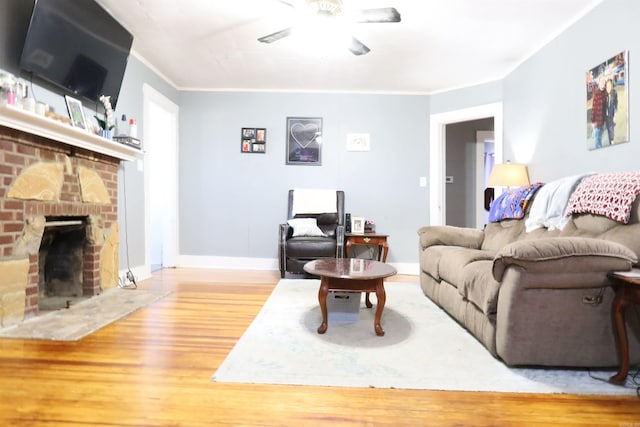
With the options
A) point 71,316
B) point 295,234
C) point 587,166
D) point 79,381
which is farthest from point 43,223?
point 587,166

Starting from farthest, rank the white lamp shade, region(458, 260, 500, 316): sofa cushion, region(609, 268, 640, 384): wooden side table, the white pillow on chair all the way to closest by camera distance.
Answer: the white pillow on chair
the white lamp shade
region(458, 260, 500, 316): sofa cushion
region(609, 268, 640, 384): wooden side table

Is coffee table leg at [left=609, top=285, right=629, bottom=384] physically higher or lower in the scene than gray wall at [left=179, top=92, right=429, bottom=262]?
lower

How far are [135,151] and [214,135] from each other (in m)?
1.51

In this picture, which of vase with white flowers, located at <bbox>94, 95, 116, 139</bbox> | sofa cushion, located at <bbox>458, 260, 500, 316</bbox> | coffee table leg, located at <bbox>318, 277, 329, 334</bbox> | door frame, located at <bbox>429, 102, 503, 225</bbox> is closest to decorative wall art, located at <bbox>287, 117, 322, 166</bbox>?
door frame, located at <bbox>429, 102, 503, 225</bbox>

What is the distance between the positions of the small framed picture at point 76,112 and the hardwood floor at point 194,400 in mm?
1609

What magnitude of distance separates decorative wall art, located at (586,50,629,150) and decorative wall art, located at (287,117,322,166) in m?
2.85

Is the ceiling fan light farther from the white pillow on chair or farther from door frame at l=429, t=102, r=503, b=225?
door frame at l=429, t=102, r=503, b=225

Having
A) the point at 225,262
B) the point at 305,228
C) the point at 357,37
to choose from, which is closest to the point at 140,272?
the point at 225,262

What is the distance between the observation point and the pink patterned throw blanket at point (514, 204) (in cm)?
264

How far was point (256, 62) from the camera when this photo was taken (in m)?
3.70

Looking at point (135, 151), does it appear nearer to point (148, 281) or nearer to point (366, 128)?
point (148, 281)

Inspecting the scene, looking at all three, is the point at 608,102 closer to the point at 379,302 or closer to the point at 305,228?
the point at 379,302

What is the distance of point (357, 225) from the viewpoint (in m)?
4.20

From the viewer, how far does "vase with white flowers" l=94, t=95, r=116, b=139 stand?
287 cm
